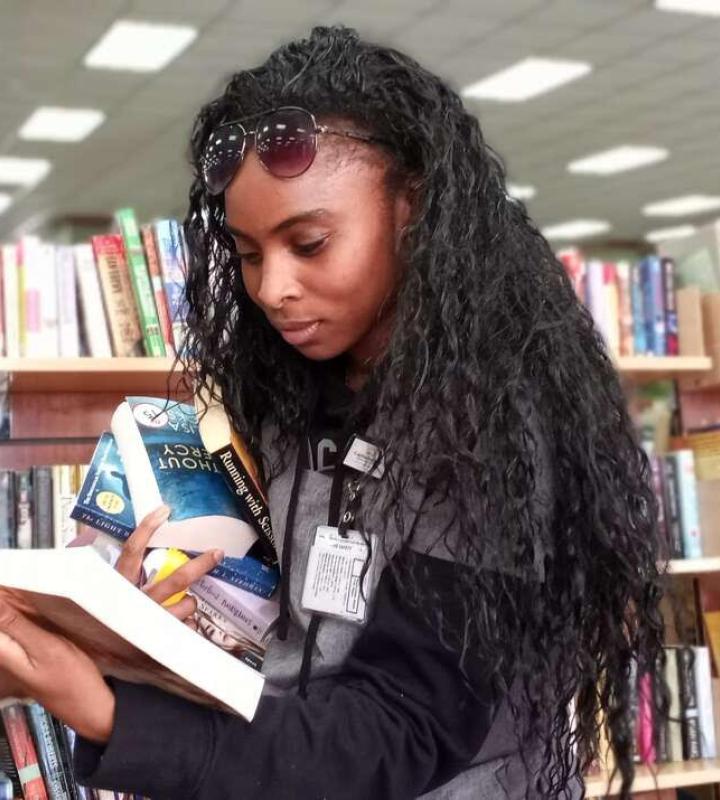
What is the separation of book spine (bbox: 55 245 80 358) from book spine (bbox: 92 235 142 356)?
55 millimetres

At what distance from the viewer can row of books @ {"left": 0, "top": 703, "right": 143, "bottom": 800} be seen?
6.21ft

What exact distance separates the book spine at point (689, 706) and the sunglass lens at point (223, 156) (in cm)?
180

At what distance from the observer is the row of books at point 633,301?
2562 mm

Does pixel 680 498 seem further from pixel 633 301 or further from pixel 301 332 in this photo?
pixel 301 332

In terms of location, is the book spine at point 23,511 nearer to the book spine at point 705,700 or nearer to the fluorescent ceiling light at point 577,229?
the book spine at point 705,700

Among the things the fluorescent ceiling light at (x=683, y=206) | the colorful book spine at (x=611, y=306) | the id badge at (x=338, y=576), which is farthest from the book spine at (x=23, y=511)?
the fluorescent ceiling light at (x=683, y=206)

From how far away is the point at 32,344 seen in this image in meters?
2.06

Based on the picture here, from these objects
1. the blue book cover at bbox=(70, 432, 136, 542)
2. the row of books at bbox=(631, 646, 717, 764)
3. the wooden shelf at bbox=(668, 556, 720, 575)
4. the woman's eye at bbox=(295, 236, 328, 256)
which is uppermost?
the woman's eye at bbox=(295, 236, 328, 256)

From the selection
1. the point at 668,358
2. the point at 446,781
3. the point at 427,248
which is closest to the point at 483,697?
the point at 446,781

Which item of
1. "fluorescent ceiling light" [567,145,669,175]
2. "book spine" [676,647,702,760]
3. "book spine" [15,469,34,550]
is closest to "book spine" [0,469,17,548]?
"book spine" [15,469,34,550]

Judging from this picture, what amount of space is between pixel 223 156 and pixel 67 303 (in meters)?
1.14

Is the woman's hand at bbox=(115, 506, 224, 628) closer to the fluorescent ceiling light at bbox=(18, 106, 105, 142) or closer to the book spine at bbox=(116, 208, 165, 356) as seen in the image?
the book spine at bbox=(116, 208, 165, 356)

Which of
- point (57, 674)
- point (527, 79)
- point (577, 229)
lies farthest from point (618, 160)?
point (57, 674)

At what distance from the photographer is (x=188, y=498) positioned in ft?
3.90
